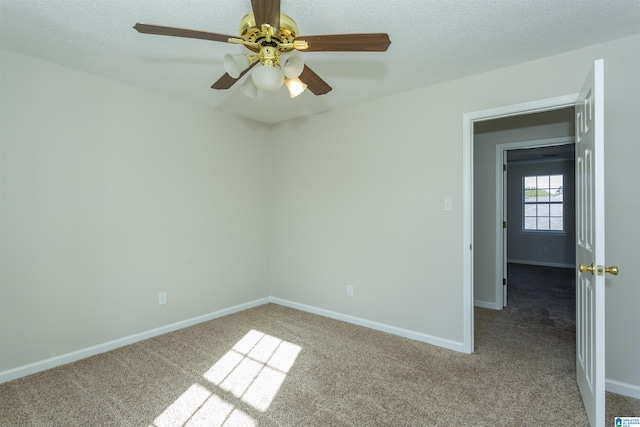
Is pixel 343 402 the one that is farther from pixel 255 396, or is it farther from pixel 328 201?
pixel 328 201

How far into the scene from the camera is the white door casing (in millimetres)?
1605

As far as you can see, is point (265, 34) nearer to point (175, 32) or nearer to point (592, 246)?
point (175, 32)

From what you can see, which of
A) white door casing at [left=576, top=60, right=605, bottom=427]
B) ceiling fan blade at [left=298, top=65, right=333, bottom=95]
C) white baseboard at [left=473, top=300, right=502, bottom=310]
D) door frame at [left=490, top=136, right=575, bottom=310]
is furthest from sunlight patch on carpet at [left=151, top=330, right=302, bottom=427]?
door frame at [left=490, top=136, right=575, bottom=310]

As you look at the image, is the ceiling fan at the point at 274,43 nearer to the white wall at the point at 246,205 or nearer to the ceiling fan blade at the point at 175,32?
the ceiling fan blade at the point at 175,32

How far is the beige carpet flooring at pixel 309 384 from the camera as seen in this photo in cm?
188

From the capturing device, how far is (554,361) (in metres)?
2.57

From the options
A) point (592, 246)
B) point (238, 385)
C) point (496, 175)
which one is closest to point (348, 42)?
point (592, 246)

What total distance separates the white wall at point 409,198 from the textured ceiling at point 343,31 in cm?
22

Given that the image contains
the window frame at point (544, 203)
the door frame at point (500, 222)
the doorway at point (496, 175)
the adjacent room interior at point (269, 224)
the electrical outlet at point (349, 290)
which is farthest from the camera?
the window frame at point (544, 203)

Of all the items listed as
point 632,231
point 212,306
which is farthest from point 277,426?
point 632,231

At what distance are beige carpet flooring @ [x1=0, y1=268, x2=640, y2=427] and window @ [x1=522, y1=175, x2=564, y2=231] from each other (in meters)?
4.91

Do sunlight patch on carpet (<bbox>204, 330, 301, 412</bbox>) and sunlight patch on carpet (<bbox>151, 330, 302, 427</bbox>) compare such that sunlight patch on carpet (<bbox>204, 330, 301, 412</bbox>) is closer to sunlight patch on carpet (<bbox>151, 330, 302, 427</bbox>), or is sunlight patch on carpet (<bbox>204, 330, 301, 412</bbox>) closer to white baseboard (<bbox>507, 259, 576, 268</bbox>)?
sunlight patch on carpet (<bbox>151, 330, 302, 427</bbox>)

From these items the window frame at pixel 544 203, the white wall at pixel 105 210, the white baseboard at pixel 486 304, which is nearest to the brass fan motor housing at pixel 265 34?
the white wall at pixel 105 210

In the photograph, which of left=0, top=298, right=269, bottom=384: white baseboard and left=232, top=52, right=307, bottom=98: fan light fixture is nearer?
left=232, top=52, right=307, bottom=98: fan light fixture
